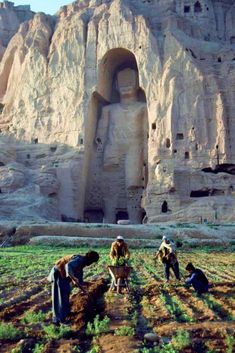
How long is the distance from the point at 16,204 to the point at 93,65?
58.1 ft

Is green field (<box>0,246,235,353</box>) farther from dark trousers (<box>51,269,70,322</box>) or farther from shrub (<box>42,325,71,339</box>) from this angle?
dark trousers (<box>51,269,70,322</box>)

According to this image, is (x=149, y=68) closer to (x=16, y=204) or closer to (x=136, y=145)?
(x=136, y=145)

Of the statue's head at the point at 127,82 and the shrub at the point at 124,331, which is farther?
the statue's head at the point at 127,82

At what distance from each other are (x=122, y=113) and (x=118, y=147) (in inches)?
154

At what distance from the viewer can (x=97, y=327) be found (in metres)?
6.50

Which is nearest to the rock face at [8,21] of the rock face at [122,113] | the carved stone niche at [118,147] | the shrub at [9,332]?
the rock face at [122,113]

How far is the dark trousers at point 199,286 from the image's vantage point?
9.69m

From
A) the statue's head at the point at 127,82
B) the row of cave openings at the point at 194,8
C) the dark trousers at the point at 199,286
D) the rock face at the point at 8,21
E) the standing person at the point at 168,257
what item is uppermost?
the rock face at the point at 8,21

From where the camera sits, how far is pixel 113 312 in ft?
25.7

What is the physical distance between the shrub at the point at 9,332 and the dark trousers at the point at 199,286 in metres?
4.59

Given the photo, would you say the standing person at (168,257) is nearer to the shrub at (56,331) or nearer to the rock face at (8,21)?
the shrub at (56,331)

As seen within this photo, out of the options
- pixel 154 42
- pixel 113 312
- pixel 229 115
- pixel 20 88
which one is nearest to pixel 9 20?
pixel 20 88

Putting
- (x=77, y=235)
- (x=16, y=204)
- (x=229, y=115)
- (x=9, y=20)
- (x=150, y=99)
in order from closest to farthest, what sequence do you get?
(x=77, y=235), (x=16, y=204), (x=229, y=115), (x=150, y=99), (x=9, y=20)

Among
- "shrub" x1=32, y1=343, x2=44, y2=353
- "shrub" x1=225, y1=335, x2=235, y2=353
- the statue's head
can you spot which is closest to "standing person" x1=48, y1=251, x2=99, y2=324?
"shrub" x1=32, y1=343, x2=44, y2=353
